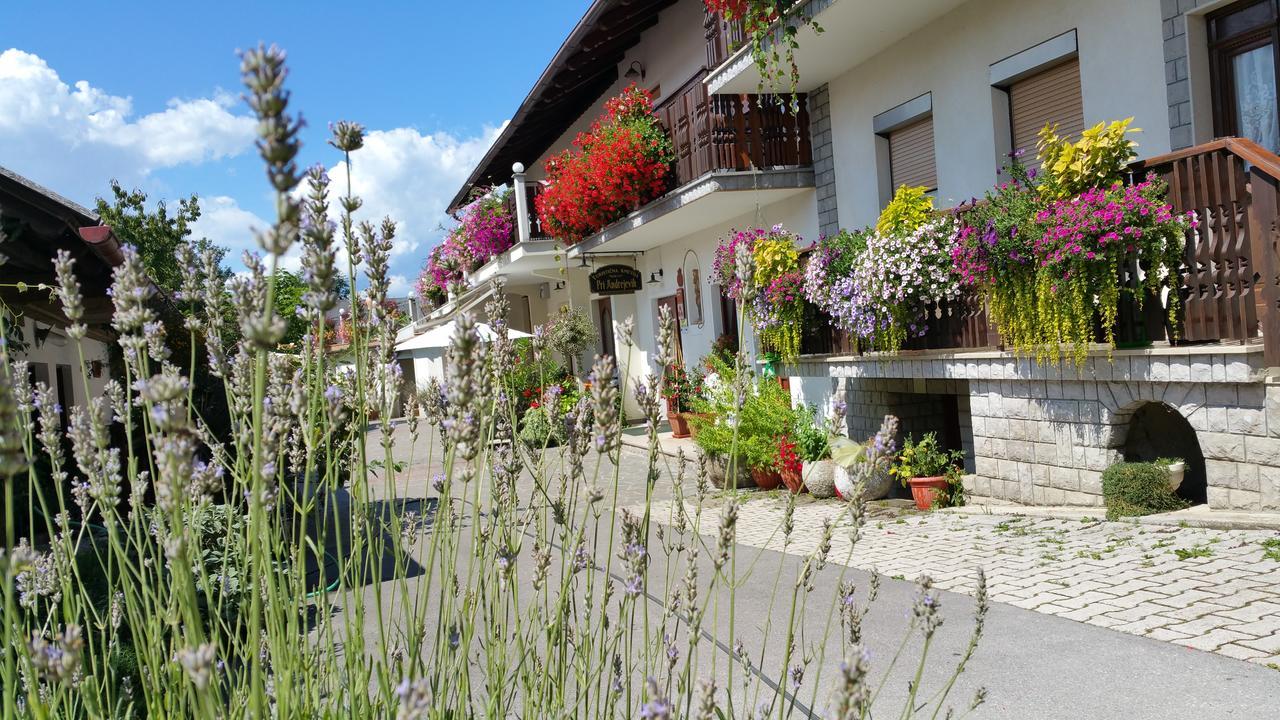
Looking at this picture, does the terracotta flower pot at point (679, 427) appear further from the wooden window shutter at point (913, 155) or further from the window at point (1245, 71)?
the window at point (1245, 71)

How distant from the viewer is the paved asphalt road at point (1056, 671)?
143 inches

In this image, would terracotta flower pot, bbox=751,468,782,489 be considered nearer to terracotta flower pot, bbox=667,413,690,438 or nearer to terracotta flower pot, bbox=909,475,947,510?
terracotta flower pot, bbox=909,475,947,510

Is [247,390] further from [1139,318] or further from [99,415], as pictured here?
[1139,318]

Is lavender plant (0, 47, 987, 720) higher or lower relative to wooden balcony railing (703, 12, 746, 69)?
lower

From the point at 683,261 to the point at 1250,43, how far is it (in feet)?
31.5

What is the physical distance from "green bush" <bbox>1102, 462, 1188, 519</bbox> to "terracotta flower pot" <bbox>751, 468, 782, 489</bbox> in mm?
3965

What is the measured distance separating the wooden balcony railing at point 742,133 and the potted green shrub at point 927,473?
431 centimetres

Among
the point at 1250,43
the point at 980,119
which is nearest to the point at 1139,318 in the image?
the point at 1250,43

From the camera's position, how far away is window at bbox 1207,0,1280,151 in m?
6.46

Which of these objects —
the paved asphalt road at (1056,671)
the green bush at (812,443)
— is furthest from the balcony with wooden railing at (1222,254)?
the green bush at (812,443)

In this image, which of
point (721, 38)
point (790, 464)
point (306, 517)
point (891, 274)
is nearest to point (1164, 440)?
point (891, 274)

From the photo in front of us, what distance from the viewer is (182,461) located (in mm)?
973

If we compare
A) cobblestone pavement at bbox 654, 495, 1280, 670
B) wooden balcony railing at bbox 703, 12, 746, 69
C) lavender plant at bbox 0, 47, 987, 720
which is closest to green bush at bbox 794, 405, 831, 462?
cobblestone pavement at bbox 654, 495, 1280, 670

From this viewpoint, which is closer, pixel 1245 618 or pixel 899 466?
pixel 1245 618
